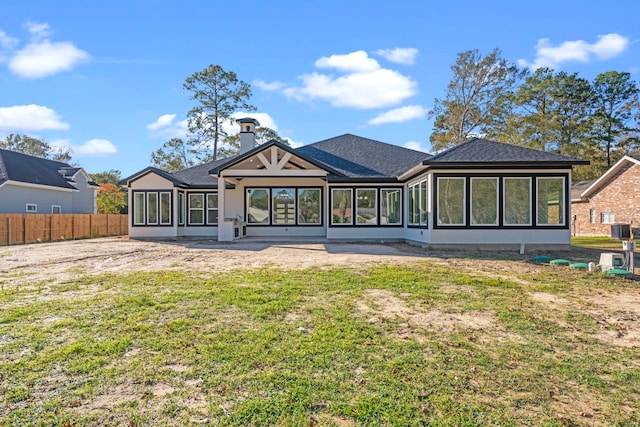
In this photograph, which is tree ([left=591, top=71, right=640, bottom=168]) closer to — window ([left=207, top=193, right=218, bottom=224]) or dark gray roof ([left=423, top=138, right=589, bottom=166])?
dark gray roof ([left=423, top=138, right=589, bottom=166])

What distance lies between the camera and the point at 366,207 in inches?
617

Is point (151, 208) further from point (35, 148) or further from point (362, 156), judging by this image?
point (35, 148)

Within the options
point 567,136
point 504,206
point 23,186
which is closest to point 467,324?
point 504,206

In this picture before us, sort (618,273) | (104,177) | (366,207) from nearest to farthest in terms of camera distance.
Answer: (618,273) < (366,207) < (104,177)

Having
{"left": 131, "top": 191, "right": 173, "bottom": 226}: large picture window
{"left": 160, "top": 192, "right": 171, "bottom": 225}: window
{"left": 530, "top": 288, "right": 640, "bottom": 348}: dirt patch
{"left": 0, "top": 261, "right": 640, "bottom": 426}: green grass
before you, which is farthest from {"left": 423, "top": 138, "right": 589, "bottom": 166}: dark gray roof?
{"left": 131, "top": 191, "right": 173, "bottom": 226}: large picture window

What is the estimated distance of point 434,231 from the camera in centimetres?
1190

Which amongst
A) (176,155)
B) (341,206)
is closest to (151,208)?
(341,206)

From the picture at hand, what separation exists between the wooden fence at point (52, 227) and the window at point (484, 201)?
17146 mm

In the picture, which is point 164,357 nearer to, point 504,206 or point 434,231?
point 434,231

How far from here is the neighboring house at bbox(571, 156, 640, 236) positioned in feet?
70.9

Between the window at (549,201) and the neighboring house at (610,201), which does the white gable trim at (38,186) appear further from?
the neighboring house at (610,201)

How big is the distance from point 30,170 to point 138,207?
34.7 ft

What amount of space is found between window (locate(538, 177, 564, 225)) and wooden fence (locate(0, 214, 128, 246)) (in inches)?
752

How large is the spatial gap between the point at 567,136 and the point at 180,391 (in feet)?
116
